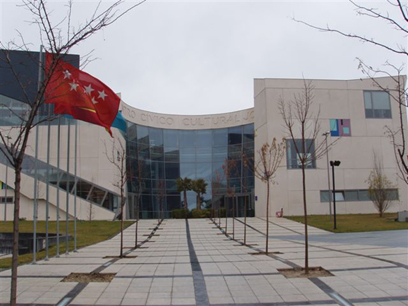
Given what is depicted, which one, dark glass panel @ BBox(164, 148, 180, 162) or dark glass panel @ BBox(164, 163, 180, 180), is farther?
dark glass panel @ BBox(164, 148, 180, 162)

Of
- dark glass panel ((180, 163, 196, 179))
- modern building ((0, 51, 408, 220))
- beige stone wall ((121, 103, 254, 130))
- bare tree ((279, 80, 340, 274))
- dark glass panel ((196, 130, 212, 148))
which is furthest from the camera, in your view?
dark glass panel ((196, 130, 212, 148))

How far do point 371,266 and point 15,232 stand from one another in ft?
28.4

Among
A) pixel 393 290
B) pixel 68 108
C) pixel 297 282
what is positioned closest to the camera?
pixel 393 290

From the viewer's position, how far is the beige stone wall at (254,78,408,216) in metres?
38.7

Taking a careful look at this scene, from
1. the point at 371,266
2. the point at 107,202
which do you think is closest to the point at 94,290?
the point at 371,266

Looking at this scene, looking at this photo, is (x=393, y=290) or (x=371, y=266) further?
(x=371, y=266)

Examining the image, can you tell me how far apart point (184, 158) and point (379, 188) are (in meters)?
23.2

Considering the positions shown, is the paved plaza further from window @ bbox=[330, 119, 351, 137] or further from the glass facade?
the glass facade

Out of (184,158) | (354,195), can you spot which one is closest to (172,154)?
(184,158)

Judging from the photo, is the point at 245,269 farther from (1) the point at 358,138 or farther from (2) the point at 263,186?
(1) the point at 358,138

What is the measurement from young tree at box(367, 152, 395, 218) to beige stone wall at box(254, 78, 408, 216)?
2.09ft

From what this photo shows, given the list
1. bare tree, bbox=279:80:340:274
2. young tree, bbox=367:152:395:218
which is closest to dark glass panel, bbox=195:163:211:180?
bare tree, bbox=279:80:340:274

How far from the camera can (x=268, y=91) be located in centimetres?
4019

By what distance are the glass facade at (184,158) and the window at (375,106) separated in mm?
12914
